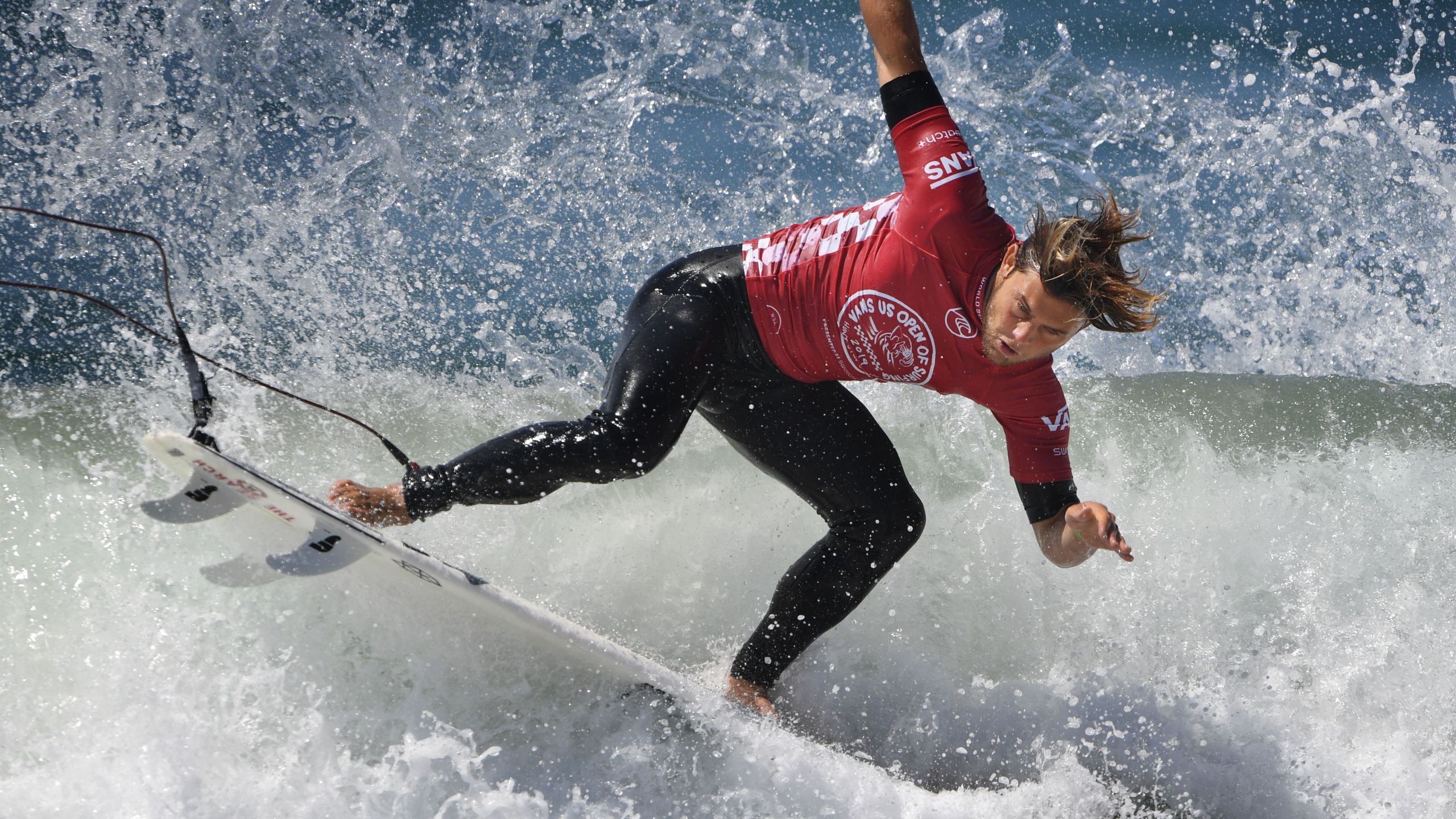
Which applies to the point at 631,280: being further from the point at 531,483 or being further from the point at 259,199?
the point at 531,483

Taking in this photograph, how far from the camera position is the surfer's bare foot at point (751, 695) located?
2969 mm

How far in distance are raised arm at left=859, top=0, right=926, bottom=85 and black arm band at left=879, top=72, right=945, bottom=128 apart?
2cm

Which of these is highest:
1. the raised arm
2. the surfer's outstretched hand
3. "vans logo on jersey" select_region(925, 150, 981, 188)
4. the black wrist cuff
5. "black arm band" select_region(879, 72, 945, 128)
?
the raised arm

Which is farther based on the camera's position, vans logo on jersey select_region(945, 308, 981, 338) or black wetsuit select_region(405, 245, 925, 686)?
black wetsuit select_region(405, 245, 925, 686)

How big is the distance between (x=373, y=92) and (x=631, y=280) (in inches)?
61.2

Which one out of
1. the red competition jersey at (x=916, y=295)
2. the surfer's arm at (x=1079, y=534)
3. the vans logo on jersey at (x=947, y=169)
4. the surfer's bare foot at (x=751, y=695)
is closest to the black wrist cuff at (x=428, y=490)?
the red competition jersey at (x=916, y=295)

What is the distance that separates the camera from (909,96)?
255 cm

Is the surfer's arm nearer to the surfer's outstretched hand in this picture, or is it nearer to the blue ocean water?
the surfer's outstretched hand

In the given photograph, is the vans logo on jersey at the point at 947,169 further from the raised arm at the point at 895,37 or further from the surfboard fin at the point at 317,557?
the surfboard fin at the point at 317,557

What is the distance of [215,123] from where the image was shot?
471 cm

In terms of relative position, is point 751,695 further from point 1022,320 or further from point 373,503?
point 1022,320

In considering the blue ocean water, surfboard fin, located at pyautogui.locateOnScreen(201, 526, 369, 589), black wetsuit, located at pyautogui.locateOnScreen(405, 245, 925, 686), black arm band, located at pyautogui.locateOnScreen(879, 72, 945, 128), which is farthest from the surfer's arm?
surfboard fin, located at pyautogui.locateOnScreen(201, 526, 369, 589)

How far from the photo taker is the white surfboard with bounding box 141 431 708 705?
94.9 inches


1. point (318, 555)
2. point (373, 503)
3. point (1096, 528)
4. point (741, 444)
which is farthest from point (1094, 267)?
point (318, 555)
